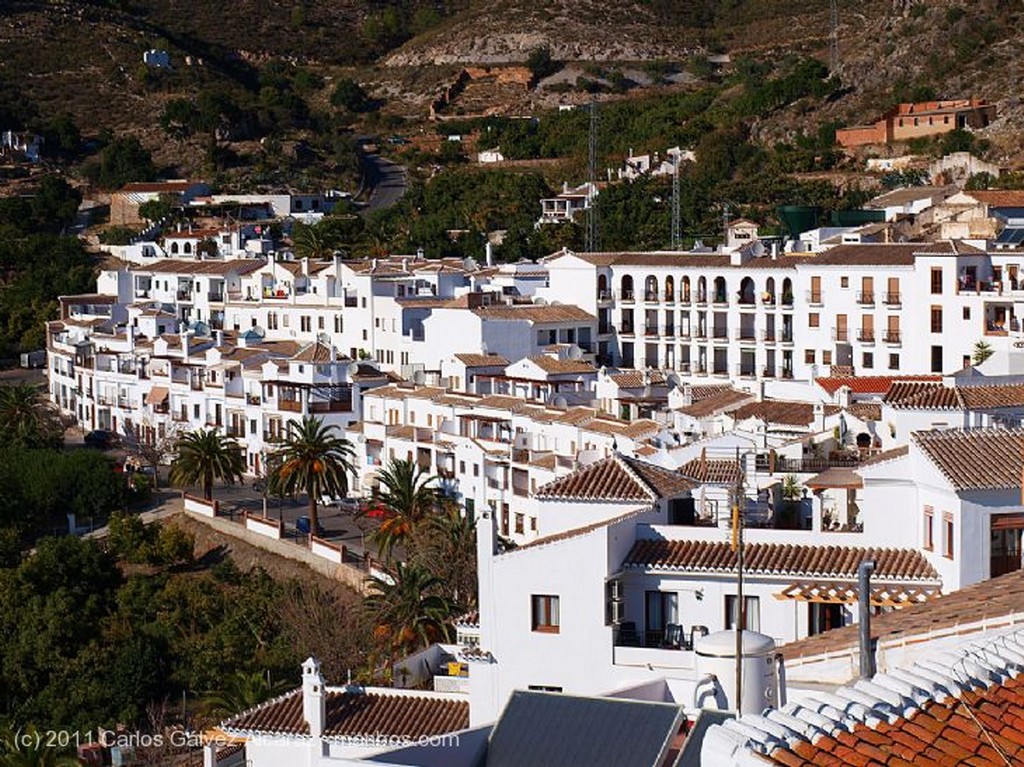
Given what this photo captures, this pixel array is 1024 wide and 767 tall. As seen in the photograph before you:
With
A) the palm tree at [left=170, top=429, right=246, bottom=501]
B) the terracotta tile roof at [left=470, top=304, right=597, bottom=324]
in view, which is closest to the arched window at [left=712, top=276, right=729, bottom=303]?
the terracotta tile roof at [left=470, top=304, right=597, bottom=324]

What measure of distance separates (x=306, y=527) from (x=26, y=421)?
1697 cm

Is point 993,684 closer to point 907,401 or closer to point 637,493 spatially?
point 637,493

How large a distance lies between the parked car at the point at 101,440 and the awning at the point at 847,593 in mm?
43924

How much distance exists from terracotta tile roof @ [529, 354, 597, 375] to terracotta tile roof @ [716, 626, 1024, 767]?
4279 cm

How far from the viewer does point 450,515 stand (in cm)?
4325

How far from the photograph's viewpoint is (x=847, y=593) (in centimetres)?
2302

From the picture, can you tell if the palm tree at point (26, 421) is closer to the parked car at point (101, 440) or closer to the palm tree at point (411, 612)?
the parked car at point (101, 440)

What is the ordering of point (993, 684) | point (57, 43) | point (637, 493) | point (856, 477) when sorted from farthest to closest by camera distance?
point (57, 43)
point (856, 477)
point (637, 493)
point (993, 684)

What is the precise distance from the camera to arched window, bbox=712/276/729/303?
61.0m

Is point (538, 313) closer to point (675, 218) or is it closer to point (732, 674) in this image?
point (675, 218)

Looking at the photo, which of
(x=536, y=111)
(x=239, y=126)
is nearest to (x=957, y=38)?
→ (x=536, y=111)

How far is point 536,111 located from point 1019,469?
97869 millimetres

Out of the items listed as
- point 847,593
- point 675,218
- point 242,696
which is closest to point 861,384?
point 242,696

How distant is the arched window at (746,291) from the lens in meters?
60.1
